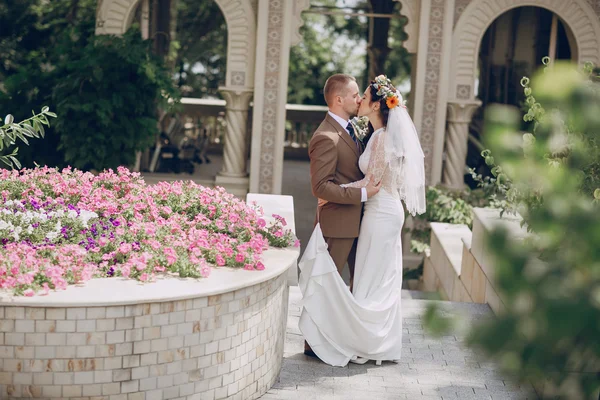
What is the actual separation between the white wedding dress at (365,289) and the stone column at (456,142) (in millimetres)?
6091

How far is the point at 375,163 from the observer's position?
555 cm

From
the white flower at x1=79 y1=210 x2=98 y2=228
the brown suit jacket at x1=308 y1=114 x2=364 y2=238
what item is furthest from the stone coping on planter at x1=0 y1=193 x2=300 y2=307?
the white flower at x1=79 y1=210 x2=98 y2=228

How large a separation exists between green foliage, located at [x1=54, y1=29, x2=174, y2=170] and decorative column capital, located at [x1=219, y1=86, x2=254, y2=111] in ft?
2.81

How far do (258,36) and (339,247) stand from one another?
6.00 meters

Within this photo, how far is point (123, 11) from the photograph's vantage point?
1124 cm

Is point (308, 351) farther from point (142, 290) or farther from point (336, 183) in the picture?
point (142, 290)

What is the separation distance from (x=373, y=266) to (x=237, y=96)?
6.25 m

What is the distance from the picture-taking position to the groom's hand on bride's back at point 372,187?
552 cm

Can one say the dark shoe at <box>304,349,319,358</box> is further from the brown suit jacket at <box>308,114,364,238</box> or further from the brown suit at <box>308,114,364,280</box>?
the brown suit jacket at <box>308,114,364,238</box>

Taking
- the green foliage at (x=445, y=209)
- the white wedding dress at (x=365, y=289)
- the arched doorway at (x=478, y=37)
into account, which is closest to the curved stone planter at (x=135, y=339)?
the white wedding dress at (x=365, y=289)

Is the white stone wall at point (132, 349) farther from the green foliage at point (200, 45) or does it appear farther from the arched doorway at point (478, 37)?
the green foliage at point (200, 45)

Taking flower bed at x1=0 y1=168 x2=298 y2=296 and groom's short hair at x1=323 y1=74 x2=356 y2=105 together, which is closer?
flower bed at x1=0 y1=168 x2=298 y2=296

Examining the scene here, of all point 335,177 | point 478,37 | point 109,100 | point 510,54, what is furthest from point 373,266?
point 510,54

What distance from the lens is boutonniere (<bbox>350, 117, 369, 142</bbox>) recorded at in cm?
580
